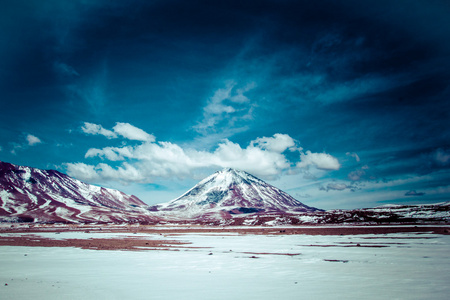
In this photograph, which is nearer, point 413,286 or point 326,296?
point 326,296

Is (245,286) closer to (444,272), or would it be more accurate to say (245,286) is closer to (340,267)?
(340,267)

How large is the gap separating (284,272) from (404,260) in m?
11.1

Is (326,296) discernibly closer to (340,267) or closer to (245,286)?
(245,286)

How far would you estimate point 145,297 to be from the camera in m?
10.5

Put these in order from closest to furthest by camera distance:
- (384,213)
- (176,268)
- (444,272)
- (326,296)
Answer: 1. (326,296)
2. (444,272)
3. (176,268)
4. (384,213)

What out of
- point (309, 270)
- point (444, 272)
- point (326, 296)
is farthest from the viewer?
point (309, 270)

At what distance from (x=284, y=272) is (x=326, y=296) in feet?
19.3

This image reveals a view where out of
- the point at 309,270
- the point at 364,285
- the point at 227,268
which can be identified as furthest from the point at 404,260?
the point at 227,268

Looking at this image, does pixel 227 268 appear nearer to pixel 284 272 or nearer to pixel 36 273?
pixel 284 272

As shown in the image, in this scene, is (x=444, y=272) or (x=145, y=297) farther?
(x=444, y=272)

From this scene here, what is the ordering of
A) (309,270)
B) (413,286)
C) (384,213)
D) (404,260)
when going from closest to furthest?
1. (413,286)
2. (309,270)
3. (404,260)
4. (384,213)

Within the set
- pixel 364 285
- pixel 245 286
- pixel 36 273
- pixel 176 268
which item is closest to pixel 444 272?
pixel 364 285

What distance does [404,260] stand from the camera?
65.9 feet

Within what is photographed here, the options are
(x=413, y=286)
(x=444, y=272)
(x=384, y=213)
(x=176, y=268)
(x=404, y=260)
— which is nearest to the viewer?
(x=413, y=286)
